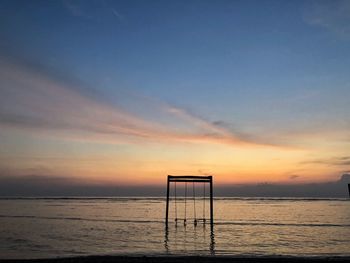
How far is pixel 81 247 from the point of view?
64.0 feet

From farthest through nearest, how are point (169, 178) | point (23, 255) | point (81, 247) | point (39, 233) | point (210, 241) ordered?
point (169, 178)
point (39, 233)
point (210, 241)
point (81, 247)
point (23, 255)

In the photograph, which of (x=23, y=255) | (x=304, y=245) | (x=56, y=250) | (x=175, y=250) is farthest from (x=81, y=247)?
(x=304, y=245)

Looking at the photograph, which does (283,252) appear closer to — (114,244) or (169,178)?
(114,244)

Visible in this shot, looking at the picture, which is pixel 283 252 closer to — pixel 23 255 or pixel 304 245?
pixel 304 245

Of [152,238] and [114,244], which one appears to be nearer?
[114,244]

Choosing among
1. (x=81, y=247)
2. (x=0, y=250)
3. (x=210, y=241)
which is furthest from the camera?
(x=210, y=241)

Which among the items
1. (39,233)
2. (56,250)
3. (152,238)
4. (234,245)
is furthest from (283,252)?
(39,233)

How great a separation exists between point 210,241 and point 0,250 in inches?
455

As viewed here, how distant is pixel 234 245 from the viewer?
20797 millimetres

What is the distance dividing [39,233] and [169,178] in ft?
33.7

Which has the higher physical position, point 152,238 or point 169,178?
point 169,178

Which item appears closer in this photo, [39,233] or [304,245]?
[304,245]

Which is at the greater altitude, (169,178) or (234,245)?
(169,178)

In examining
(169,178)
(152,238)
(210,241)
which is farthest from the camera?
(169,178)
